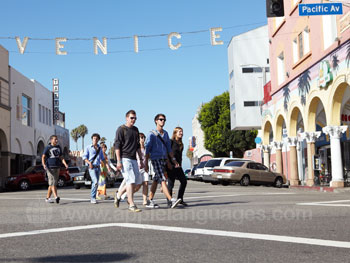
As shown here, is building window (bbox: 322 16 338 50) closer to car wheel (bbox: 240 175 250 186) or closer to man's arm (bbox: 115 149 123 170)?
car wheel (bbox: 240 175 250 186)

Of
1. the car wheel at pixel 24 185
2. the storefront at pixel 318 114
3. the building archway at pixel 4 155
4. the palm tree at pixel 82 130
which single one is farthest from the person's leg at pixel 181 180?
the palm tree at pixel 82 130

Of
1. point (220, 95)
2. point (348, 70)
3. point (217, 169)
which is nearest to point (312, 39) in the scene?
point (348, 70)

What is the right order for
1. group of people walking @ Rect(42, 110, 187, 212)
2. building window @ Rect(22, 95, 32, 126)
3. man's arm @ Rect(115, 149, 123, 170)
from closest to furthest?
man's arm @ Rect(115, 149, 123, 170) < group of people walking @ Rect(42, 110, 187, 212) < building window @ Rect(22, 95, 32, 126)

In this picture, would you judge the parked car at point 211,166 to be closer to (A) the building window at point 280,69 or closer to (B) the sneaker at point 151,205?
(A) the building window at point 280,69

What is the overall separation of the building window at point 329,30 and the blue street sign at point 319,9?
371 centimetres

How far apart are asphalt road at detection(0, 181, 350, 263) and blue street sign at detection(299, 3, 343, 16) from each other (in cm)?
873

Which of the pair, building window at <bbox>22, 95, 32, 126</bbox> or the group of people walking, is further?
building window at <bbox>22, 95, 32, 126</bbox>

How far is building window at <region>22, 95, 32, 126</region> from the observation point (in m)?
42.7

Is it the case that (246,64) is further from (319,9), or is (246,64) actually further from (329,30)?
(319,9)

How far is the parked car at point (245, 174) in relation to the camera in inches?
1019

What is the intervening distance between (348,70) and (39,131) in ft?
115

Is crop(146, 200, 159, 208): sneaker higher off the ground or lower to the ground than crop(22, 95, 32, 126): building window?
lower

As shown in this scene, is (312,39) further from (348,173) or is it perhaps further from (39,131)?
(39,131)

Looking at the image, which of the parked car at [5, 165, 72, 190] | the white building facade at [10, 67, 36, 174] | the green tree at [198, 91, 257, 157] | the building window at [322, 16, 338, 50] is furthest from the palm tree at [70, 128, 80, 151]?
the building window at [322, 16, 338, 50]
